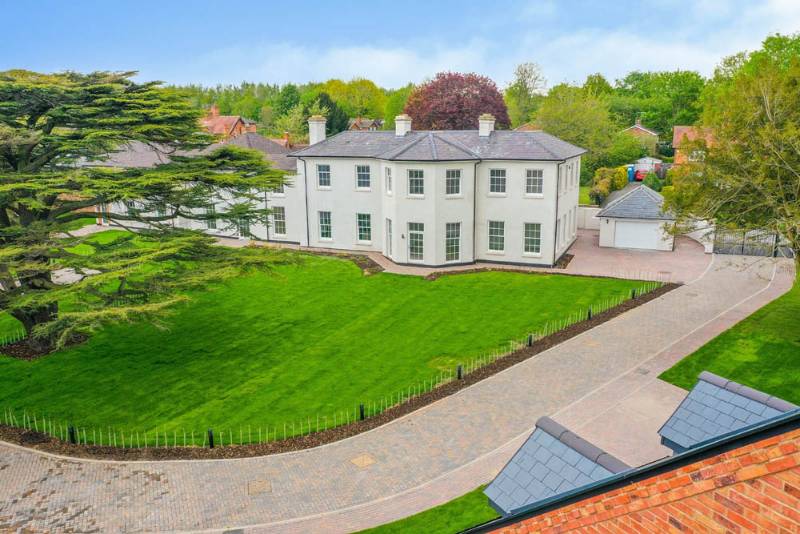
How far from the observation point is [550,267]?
3628 cm

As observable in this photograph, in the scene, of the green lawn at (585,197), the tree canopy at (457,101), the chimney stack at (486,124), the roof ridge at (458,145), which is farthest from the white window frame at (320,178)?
the tree canopy at (457,101)

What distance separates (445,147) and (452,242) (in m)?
5.64

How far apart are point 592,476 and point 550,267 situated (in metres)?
28.4

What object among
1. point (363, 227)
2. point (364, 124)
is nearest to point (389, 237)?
point (363, 227)

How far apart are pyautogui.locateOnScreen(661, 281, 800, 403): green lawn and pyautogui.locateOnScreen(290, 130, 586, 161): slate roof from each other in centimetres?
1389

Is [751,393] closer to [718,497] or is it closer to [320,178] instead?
[718,497]

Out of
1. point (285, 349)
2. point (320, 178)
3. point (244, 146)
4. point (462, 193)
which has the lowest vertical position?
point (285, 349)

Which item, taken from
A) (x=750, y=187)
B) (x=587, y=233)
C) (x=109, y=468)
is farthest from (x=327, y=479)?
(x=587, y=233)

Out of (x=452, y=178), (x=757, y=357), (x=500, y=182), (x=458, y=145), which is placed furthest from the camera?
(x=458, y=145)

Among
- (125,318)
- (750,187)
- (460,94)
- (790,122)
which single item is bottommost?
(125,318)

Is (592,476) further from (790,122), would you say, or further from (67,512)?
(790,122)

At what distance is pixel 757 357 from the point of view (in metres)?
23.0

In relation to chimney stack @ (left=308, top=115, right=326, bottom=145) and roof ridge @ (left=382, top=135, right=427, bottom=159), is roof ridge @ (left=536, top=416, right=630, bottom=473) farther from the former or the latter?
chimney stack @ (left=308, top=115, right=326, bottom=145)

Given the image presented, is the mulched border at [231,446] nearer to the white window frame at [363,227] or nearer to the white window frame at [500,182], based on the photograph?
the white window frame at [500,182]
